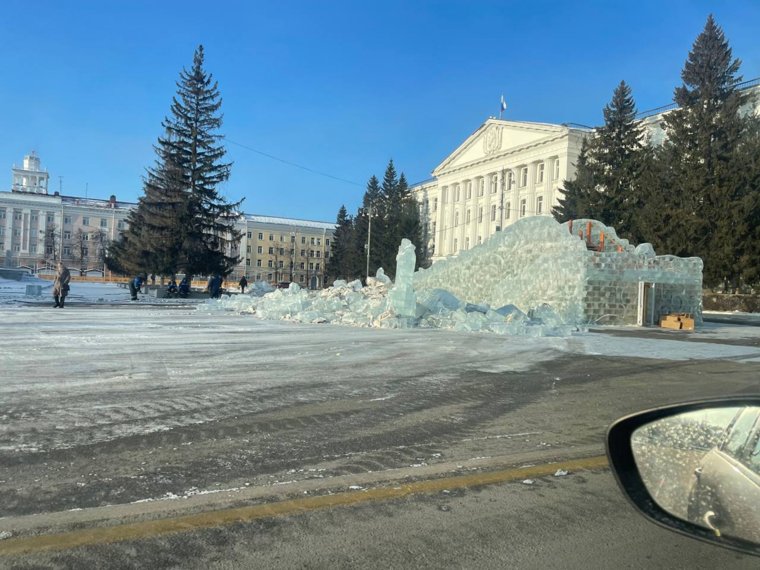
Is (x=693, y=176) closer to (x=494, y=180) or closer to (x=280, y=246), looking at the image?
(x=494, y=180)

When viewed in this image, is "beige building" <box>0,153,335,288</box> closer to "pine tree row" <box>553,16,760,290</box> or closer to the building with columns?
the building with columns

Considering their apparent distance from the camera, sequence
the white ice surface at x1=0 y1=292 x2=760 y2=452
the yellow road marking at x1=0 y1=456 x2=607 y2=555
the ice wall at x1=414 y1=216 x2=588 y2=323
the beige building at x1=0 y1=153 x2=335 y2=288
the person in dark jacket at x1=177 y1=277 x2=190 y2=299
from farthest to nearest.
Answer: the beige building at x1=0 y1=153 x2=335 y2=288 → the person in dark jacket at x1=177 y1=277 x2=190 y2=299 → the ice wall at x1=414 y1=216 x2=588 y2=323 → the white ice surface at x1=0 y1=292 x2=760 y2=452 → the yellow road marking at x1=0 y1=456 x2=607 y2=555

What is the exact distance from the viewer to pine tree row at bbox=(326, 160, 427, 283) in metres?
81.4

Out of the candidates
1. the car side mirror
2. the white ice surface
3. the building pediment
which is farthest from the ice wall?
the building pediment

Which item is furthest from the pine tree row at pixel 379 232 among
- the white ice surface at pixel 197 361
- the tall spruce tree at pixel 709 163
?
the white ice surface at pixel 197 361

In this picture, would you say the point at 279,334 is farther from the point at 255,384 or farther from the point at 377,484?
the point at 377,484

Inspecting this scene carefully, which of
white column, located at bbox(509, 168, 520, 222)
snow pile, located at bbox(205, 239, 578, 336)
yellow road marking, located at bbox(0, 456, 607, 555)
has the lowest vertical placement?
yellow road marking, located at bbox(0, 456, 607, 555)

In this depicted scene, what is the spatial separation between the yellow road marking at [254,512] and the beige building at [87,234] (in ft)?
315

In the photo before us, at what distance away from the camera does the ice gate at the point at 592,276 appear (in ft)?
75.3

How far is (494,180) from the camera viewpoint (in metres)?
84.2

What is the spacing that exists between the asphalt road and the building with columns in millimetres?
55017

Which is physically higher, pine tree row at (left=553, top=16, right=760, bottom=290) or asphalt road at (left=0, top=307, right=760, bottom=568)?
pine tree row at (left=553, top=16, right=760, bottom=290)

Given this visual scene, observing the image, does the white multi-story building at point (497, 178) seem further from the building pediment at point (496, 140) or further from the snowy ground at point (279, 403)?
the snowy ground at point (279, 403)

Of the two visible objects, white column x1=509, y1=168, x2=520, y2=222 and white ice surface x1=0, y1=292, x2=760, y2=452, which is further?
white column x1=509, y1=168, x2=520, y2=222
